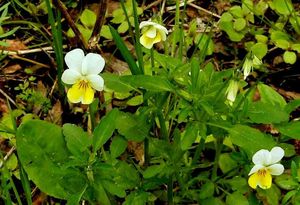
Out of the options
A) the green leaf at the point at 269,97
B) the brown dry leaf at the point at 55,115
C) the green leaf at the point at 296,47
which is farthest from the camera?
the green leaf at the point at 296,47

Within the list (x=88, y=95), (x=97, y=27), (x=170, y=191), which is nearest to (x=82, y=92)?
(x=88, y=95)

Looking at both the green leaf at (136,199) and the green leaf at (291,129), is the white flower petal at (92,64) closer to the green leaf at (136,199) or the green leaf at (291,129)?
the green leaf at (136,199)

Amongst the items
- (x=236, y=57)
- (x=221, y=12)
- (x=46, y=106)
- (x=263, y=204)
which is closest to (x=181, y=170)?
(x=263, y=204)

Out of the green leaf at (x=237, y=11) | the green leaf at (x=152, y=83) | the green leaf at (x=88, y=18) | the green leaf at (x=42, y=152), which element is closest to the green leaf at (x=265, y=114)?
the green leaf at (x=152, y=83)

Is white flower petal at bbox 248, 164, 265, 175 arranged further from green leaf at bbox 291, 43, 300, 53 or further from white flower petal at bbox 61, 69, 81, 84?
green leaf at bbox 291, 43, 300, 53

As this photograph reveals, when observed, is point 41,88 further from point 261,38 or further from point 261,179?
point 261,179

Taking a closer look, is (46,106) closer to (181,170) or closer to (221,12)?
(181,170)

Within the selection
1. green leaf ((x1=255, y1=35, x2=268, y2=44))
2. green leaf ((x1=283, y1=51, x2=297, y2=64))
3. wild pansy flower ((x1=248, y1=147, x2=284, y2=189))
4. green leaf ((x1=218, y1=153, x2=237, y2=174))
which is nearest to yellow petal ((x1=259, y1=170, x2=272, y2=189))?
wild pansy flower ((x1=248, y1=147, x2=284, y2=189))
